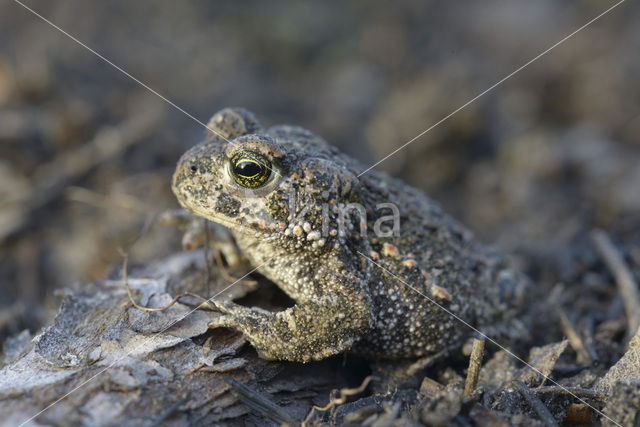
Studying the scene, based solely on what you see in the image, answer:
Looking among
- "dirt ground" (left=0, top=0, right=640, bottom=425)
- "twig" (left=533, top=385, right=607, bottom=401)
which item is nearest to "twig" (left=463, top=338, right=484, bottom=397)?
"dirt ground" (left=0, top=0, right=640, bottom=425)

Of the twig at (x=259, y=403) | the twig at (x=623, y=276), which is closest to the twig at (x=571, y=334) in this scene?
the twig at (x=623, y=276)

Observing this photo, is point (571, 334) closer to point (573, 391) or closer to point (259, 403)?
point (573, 391)

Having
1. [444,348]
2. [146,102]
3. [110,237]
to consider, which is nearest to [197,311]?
[444,348]

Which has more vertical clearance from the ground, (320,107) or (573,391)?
(320,107)

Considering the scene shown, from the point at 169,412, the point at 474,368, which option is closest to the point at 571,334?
the point at 474,368

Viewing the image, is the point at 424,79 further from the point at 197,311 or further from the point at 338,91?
the point at 197,311

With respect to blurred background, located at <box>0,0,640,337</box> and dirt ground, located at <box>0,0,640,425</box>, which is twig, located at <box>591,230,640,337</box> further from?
blurred background, located at <box>0,0,640,337</box>
